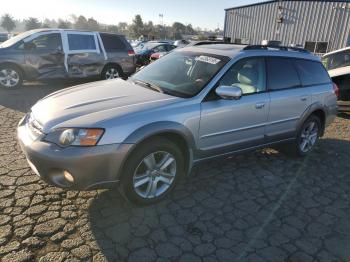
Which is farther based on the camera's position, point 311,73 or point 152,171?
point 311,73

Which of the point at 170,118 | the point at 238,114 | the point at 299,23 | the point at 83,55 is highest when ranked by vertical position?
the point at 299,23

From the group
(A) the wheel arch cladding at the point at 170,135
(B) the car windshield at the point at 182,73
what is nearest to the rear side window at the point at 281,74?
(B) the car windshield at the point at 182,73

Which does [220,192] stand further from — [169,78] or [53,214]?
[53,214]

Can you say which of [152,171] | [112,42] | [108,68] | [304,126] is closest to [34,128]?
[152,171]

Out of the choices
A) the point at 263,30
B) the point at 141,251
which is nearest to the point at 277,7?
the point at 263,30

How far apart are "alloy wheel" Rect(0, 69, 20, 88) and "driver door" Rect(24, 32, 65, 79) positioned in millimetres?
370

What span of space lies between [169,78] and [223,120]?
35.5 inches

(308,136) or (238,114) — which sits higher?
(238,114)

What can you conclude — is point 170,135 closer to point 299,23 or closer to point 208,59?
point 208,59

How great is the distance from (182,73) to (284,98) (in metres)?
1.53

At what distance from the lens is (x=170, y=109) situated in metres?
3.38

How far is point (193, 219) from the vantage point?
3.37m

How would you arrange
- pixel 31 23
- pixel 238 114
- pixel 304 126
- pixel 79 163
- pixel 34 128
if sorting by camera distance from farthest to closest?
pixel 31 23, pixel 304 126, pixel 238 114, pixel 34 128, pixel 79 163

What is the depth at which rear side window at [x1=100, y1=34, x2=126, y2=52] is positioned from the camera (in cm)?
1017
